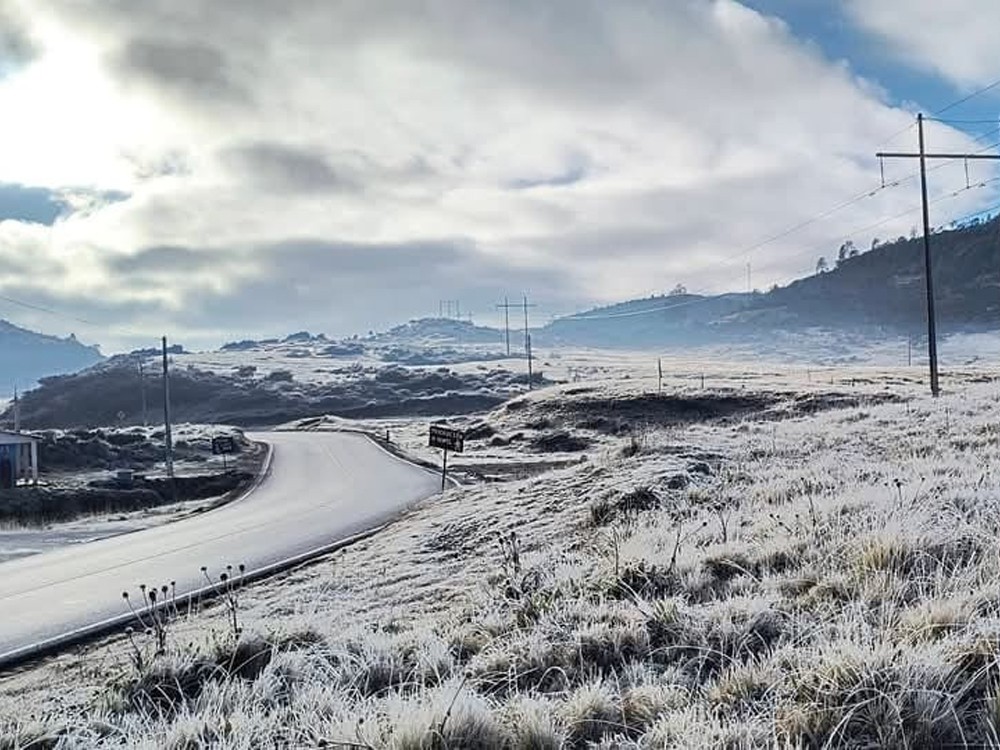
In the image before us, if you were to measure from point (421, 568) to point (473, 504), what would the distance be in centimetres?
989

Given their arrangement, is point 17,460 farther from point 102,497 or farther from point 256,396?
point 256,396

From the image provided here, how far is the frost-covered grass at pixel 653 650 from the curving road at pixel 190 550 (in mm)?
4468

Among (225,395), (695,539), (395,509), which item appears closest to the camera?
(695,539)

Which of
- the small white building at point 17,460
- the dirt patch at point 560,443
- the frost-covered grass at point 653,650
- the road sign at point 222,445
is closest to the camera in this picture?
the frost-covered grass at point 653,650

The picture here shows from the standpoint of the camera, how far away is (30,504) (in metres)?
43.5

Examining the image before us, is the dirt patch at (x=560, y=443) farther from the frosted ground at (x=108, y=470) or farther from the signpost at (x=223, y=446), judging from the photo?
the signpost at (x=223, y=446)

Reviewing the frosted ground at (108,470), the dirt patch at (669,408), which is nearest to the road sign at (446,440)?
the frosted ground at (108,470)

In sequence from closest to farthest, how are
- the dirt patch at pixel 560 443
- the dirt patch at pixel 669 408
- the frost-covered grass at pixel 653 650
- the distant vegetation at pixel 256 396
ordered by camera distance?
the frost-covered grass at pixel 653 650 < the dirt patch at pixel 560 443 < the dirt patch at pixel 669 408 < the distant vegetation at pixel 256 396

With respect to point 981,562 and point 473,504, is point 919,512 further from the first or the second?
point 473,504

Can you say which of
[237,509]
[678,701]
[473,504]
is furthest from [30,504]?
[678,701]

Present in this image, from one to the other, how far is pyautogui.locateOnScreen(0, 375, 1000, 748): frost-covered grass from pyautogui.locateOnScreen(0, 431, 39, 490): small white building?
4709 cm

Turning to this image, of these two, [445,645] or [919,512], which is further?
[919,512]

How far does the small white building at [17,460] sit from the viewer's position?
53.1 m

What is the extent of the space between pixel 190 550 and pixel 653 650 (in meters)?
19.9
